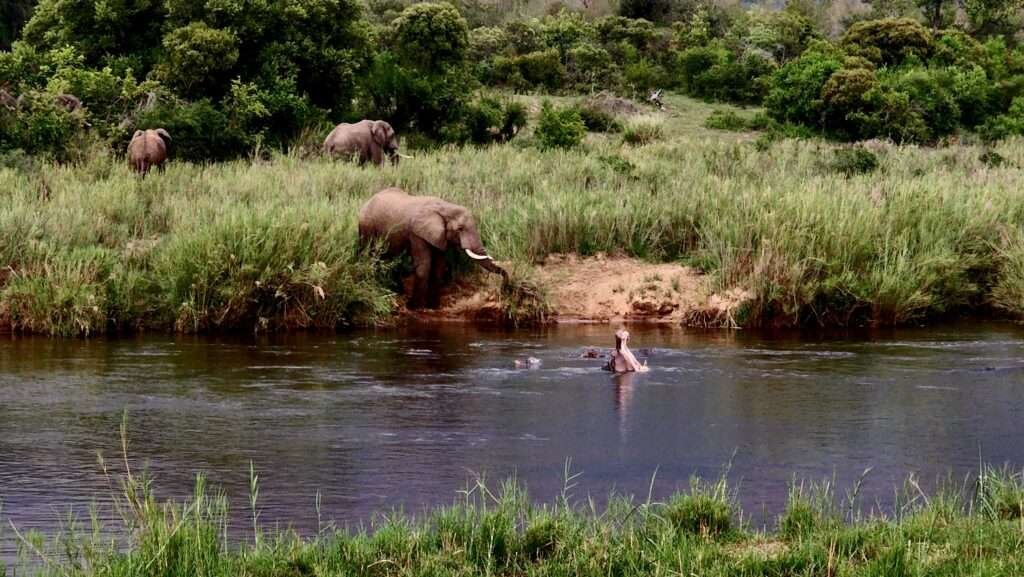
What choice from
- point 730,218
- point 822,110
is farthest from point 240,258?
point 822,110

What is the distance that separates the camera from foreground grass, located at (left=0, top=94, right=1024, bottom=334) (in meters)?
17.2

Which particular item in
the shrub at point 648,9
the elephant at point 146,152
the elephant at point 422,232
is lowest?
the elephant at point 422,232

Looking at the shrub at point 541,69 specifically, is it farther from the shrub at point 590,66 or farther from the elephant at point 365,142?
the elephant at point 365,142

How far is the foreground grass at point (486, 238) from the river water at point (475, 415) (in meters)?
0.76

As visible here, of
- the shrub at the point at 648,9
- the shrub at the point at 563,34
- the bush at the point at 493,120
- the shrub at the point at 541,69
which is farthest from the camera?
the shrub at the point at 648,9

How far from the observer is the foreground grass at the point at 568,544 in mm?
7098

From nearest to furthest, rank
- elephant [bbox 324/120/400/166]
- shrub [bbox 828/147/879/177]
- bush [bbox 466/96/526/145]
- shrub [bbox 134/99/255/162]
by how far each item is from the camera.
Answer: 1. shrub [bbox 828/147/879/177]
2. elephant [bbox 324/120/400/166]
3. shrub [bbox 134/99/255/162]
4. bush [bbox 466/96/526/145]

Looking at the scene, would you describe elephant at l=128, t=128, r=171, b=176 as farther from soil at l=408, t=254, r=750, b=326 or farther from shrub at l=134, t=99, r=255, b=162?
soil at l=408, t=254, r=750, b=326

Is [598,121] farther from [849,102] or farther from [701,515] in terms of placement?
[701,515]

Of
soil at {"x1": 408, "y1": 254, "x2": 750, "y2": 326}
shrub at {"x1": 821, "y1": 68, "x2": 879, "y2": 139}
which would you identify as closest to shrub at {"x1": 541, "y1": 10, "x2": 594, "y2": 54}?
shrub at {"x1": 821, "y1": 68, "x2": 879, "y2": 139}

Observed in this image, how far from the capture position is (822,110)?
113ft

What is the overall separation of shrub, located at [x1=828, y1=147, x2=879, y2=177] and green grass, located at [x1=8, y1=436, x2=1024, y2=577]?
1783 centimetres

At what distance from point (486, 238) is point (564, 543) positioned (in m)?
12.4

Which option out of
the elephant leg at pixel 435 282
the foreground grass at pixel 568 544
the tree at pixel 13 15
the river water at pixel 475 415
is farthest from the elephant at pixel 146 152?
the tree at pixel 13 15
